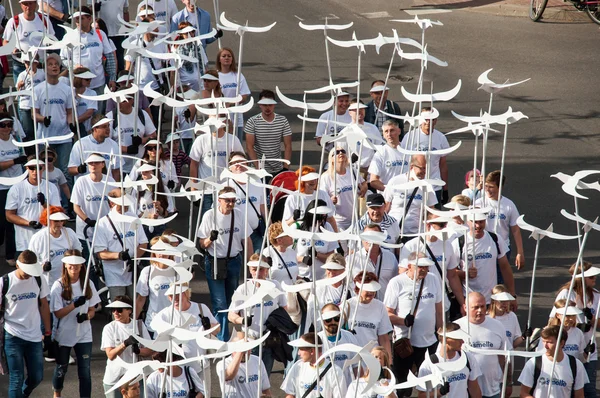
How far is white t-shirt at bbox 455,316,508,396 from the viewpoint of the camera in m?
10.9

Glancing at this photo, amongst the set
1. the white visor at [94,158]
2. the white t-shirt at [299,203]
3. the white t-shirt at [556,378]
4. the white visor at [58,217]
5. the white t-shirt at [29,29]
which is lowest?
the white t-shirt at [556,378]

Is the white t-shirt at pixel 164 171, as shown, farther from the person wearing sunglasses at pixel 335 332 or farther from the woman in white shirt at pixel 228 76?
the person wearing sunglasses at pixel 335 332

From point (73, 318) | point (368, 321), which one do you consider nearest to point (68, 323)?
point (73, 318)

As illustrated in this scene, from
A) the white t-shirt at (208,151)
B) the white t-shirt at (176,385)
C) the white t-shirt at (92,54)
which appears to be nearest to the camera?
the white t-shirt at (176,385)

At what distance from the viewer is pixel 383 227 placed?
12750mm

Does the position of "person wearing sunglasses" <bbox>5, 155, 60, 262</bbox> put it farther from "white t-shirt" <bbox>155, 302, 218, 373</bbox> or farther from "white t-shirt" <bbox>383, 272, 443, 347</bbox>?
"white t-shirt" <bbox>383, 272, 443, 347</bbox>

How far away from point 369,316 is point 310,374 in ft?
3.84

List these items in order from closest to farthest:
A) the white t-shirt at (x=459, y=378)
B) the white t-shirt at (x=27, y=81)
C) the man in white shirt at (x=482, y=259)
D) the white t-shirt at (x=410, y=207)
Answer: the white t-shirt at (x=459, y=378)
the man in white shirt at (x=482, y=259)
the white t-shirt at (x=410, y=207)
the white t-shirt at (x=27, y=81)

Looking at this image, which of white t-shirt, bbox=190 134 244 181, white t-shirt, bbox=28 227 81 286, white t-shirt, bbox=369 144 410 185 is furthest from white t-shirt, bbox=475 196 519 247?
white t-shirt, bbox=28 227 81 286

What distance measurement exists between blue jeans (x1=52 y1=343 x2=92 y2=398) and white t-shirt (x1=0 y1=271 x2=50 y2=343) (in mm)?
330

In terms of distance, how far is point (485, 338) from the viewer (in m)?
10.9

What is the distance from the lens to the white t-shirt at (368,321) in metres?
11.0

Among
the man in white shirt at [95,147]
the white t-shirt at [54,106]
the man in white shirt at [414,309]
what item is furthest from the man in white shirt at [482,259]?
the white t-shirt at [54,106]

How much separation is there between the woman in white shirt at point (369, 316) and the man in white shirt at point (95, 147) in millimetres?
3978
